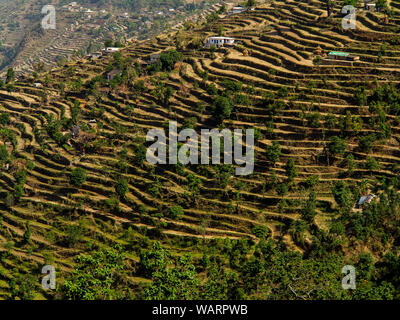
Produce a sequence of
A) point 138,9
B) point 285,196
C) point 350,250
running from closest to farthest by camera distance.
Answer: point 350,250, point 285,196, point 138,9

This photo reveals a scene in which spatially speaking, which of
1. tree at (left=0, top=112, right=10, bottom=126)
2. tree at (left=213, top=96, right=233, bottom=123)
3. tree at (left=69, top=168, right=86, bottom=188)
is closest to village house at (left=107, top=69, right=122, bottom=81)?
tree at (left=0, top=112, right=10, bottom=126)

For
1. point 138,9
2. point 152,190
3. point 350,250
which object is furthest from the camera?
point 138,9

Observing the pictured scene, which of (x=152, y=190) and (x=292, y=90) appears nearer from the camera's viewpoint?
(x=152, y=190)

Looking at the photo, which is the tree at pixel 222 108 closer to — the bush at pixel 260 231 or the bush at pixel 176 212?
the bush at pixel 176 212

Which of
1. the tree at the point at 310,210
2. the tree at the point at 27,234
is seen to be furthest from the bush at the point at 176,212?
the tree at the point at 27,234

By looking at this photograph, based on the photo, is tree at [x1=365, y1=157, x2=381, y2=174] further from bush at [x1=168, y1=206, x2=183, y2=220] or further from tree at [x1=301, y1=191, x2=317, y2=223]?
bush at [x1=168, y1=206, x2=183, y2=220]

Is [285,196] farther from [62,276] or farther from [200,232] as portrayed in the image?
[62,276]

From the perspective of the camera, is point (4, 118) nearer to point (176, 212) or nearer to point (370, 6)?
point (176, 212)

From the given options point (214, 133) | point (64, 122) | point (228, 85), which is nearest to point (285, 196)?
point (214, 133)
